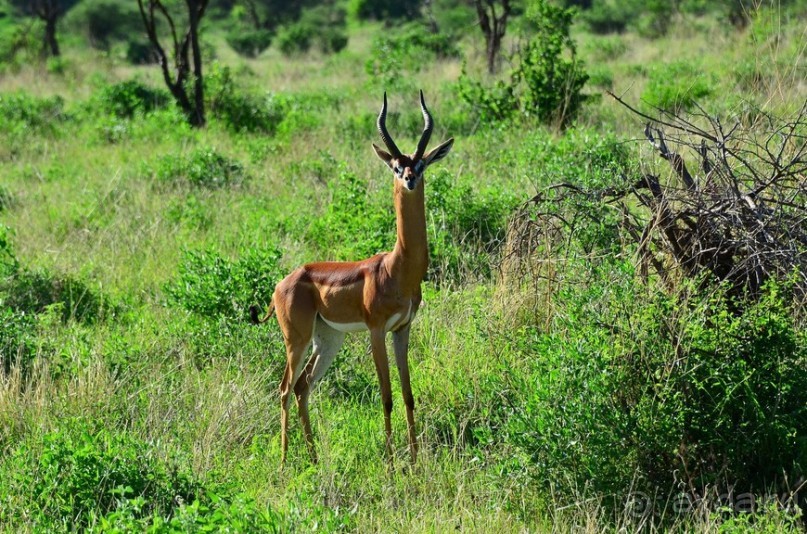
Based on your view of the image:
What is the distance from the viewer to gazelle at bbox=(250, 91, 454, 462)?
5.06 meters

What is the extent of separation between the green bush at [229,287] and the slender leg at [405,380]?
168 cm

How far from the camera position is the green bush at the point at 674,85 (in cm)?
1096

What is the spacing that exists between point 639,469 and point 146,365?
2989 mm

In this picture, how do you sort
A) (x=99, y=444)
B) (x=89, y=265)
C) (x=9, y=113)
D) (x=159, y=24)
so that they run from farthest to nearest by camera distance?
(x=159, y=24) → (x=9, y=113) → (x=89, y=265) → (x=99, y=444)

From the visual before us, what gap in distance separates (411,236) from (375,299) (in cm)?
35

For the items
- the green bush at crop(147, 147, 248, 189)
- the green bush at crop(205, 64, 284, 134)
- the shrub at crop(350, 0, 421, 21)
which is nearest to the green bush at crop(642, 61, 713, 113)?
the green bush at crop(147, 147, 248, 189)

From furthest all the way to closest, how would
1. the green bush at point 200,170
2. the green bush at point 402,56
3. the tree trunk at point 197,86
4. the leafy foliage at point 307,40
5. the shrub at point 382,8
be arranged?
the shrub at point 382,8
the leafy foliage at point 307,40
the green bush at point 402,56
the tree trunk at point 197,86
the green bush at point 200,170

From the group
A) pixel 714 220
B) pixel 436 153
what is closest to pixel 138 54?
pixel 436 153

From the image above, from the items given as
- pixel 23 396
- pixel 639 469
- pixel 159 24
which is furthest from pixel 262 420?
pixel 159 24

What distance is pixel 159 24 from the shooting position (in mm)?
33094

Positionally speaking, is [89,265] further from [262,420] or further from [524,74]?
[524,74]

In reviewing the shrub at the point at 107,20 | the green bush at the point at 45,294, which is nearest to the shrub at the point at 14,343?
the green bush at the point at 45,294

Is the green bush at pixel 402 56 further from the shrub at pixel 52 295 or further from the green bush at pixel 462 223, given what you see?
the shrub at pixel 52 295

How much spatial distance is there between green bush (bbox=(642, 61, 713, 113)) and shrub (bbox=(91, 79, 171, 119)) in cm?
652
